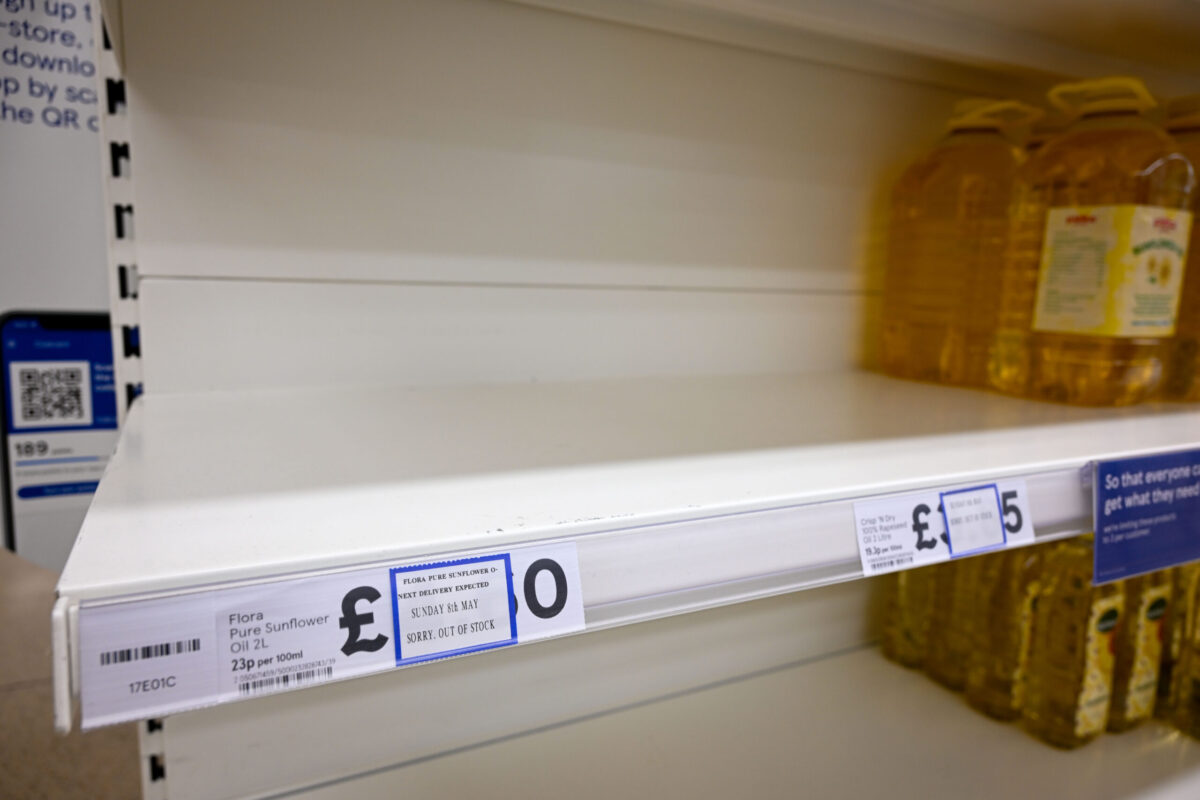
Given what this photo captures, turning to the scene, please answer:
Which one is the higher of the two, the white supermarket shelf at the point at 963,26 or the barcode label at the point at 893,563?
the white supermarket shelf at the point at 963,26

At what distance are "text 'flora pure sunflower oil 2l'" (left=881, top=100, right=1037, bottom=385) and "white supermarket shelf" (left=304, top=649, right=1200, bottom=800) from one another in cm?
50

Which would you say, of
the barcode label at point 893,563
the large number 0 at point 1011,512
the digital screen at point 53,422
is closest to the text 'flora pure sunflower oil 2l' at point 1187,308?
the large number 0 at point 1011,512

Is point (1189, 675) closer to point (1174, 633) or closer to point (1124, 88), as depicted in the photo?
point (1174, 633)

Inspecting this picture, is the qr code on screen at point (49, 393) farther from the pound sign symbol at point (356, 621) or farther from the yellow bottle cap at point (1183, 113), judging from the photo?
the yellow bottle cap at point (1183, 113)

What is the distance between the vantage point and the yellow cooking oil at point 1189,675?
1098 mm

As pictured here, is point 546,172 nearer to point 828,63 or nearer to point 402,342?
point 402,342

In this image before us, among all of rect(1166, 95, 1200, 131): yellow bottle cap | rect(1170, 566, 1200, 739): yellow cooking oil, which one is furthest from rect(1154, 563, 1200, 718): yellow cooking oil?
rect(1166, 95, 1200, 131): yellow bottle cap

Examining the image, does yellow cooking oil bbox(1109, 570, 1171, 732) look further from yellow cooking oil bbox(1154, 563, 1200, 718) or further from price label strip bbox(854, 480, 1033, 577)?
price label strip bbox(854, 480, 1033, 577)

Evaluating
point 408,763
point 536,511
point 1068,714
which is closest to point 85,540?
point 536,511

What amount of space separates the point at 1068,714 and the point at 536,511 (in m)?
0.95

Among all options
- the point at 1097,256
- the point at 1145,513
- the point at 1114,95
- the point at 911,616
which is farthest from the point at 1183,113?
the point at 911,616

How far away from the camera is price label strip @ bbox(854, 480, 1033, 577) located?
1.75ft

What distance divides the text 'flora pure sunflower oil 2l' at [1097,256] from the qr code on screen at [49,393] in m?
1.38

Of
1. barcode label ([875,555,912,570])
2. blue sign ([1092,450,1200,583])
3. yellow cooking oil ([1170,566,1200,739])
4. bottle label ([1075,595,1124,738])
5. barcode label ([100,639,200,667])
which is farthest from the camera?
yellow cooking oil ([1170,566,1200,739])
